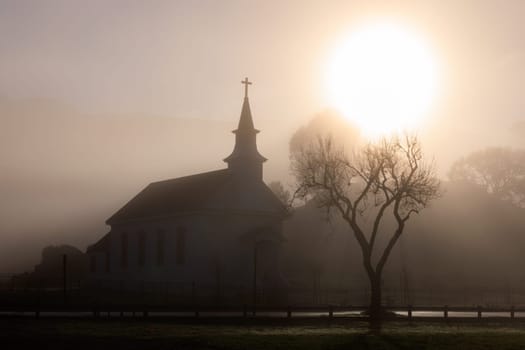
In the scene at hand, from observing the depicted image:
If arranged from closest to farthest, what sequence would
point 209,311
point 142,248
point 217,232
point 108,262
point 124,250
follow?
point 209,311, point 217,232, point 142,248, point 124,250, point 108,262

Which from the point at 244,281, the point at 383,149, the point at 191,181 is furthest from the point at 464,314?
the point at 191,181

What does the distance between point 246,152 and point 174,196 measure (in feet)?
28.4

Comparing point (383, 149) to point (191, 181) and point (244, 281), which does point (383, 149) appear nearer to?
point (244, 281)

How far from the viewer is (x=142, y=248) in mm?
71500

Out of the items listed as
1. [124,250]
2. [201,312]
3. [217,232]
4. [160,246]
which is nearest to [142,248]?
[160,246]

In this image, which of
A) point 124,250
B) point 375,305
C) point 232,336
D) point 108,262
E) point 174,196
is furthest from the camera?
point 108,262

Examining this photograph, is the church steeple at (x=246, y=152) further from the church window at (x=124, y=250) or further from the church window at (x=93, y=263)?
the church window at (x=93, y=263)

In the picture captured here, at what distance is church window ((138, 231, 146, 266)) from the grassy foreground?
1518 inches

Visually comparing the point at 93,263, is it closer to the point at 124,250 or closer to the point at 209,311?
the point at 124,250

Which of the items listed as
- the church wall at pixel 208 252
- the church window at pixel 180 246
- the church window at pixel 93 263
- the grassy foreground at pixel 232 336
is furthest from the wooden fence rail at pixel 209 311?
the church window at pixel 93 263

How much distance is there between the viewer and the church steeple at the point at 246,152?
66.4m

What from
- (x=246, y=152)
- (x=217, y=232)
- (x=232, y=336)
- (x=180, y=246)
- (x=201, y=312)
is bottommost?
(x=232, y=336)

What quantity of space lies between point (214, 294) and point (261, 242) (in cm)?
783

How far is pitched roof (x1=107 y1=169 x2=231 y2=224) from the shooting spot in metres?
65.0
